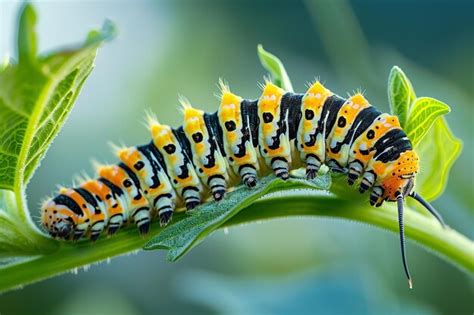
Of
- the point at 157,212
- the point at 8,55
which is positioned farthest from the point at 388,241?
the point at 8,55

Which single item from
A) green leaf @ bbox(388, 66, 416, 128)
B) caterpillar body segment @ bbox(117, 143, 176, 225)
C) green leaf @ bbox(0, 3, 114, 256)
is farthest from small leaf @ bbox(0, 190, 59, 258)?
green leaf @ bbox(388, 66, 416, 128)

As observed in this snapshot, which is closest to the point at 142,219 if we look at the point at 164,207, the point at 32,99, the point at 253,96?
the point at 164,207

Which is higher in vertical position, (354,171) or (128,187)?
(128,187)

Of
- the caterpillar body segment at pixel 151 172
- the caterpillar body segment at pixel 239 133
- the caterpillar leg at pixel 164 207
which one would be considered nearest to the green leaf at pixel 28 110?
the caterpillar leg at pixel 164 207

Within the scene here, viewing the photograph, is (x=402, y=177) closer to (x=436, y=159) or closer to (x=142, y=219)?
(x=436, y=159)

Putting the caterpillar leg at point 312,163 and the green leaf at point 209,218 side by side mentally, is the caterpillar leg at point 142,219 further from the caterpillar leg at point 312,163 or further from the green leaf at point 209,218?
the caterpillar leg at point 312,163

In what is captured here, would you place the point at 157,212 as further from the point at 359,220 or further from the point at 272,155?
the point at 359,220

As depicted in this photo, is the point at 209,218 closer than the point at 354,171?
Yes

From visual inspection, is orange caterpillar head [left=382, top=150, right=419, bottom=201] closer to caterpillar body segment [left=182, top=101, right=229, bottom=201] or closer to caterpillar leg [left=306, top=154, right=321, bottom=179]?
caterpillar leg [left=306, top=154, right=321, bottom=179]
